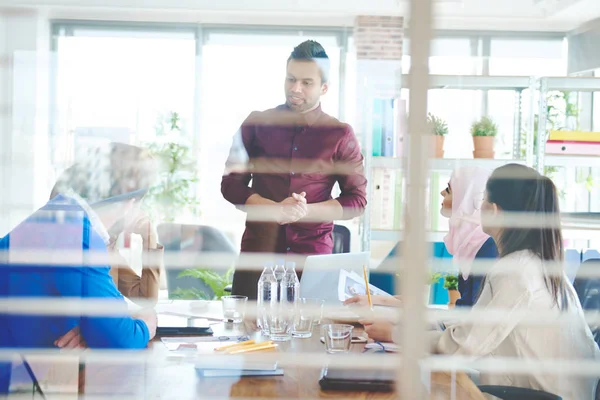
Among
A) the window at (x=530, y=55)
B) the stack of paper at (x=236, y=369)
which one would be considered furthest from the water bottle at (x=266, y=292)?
the window at (x=530, y=55)

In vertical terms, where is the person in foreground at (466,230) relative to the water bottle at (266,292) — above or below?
above

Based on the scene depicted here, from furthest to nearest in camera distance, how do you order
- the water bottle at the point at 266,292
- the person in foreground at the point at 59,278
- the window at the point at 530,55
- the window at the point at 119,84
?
the window at the point at 530,55 → the window at the point at 119,84 → the water bottle at the point at 266,292 → the person in foreground at the point at 59,278

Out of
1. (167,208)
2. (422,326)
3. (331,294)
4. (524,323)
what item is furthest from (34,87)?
(422,326)

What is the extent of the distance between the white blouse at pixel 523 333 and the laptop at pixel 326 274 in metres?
0.31

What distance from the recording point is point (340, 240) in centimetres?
339

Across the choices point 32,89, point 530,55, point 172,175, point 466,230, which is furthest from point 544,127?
point 32,89

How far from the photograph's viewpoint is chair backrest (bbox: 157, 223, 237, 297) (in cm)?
437

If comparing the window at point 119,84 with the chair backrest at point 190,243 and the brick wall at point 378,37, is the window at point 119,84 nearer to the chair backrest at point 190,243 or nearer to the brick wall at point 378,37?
the chair backrest at point 190,243

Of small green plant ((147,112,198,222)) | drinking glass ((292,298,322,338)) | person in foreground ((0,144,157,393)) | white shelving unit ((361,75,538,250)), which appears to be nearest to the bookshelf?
white shelving unit ((361,75,538,250))

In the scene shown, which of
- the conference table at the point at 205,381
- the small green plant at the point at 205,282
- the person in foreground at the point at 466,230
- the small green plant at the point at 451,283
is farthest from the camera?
the small green plant at the point at 205,282

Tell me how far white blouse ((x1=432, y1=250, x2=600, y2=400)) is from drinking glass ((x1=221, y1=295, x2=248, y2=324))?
1.76 feet

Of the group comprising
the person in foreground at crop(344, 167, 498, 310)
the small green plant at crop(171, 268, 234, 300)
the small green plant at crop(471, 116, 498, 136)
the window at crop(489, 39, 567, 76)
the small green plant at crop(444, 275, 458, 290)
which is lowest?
the small green plant at crop(171, 268, 234, 300)

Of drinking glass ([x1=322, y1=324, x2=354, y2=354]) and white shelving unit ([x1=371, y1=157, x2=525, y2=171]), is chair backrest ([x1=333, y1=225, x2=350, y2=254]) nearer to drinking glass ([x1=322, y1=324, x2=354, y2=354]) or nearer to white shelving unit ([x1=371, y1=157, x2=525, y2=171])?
white shelving unit ([x1=371, y1=157, x2=525, y2=171])

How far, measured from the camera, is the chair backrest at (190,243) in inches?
172
